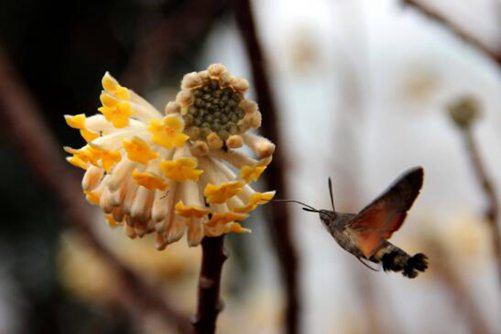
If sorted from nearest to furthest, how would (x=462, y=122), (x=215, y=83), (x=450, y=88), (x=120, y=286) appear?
(x=215, y=83) < (x=462, y=122) < (x=120, y=286) < (x=450, y=88)

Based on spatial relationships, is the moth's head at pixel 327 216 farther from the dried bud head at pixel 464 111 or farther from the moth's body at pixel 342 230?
the dried bud head at pixel 464 111

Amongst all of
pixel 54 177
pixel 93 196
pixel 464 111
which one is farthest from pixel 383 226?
pixel 54 177

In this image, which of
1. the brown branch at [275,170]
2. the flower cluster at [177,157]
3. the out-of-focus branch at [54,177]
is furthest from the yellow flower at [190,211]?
the out-of-focus branch at [54,177]

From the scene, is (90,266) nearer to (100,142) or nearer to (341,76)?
(341,76)

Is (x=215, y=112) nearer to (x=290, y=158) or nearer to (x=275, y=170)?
(x=275, y=170)

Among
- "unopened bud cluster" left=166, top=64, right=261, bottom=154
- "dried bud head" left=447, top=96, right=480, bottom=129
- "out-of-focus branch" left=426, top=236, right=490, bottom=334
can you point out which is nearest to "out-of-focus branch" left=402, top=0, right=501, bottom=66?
"dried bud head" left=447, top=96, right=480, bottom=129

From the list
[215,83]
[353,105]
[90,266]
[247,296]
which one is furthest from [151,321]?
[247,296]
